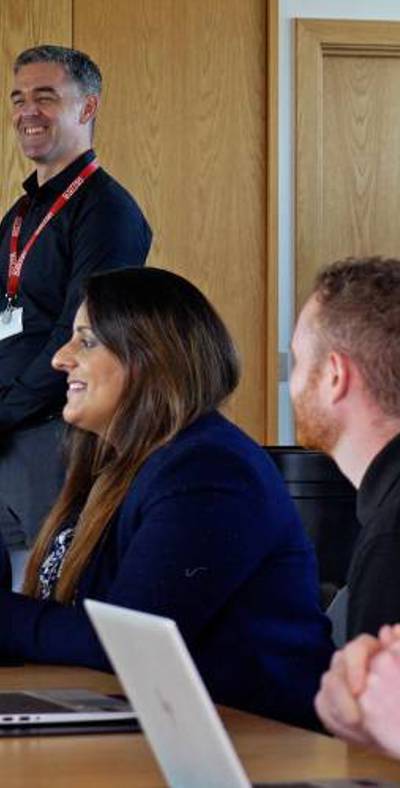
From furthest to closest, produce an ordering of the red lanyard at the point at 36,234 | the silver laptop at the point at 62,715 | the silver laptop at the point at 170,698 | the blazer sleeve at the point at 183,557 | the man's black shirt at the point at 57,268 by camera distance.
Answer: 1. the red lanyard at the point at 36,234
2. the man's black shirt at the point at 57,268
3. the blazer sleeve at the point at 183,557
4. the silver laptop at the point at 62,715
5. the silver laptop at the point at 170,698

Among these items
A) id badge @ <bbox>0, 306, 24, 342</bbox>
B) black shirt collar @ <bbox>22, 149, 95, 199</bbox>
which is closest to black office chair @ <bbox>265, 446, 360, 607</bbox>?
id badge @ <bbox>0, 306, 24, 342</bbox>

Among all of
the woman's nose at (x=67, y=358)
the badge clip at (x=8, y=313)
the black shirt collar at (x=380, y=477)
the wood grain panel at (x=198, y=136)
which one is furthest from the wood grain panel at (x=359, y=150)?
the black shirt collar at (x=380, y=477)

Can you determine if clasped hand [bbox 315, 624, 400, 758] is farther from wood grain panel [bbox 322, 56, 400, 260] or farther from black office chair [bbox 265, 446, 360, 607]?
wood grain panel [bbox 322, 56, 400, 260]

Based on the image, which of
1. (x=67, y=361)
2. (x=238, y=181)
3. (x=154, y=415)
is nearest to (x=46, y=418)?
(x=67, y=361)

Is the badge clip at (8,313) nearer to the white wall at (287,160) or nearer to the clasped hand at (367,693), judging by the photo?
the white wall at (287,160)

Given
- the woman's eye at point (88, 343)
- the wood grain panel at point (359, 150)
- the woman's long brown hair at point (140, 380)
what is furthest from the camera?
the wood grain panel at point (359, 150)

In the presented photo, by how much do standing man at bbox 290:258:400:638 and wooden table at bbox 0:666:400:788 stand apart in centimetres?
16

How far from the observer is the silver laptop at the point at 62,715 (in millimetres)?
1759

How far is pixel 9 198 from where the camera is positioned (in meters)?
5.45

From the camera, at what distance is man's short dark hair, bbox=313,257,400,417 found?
1.97 metres

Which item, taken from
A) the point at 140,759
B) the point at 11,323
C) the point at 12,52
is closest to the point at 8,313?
the point at 11,323

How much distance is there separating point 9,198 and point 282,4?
1085 millimetres

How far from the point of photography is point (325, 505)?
433 centimetres

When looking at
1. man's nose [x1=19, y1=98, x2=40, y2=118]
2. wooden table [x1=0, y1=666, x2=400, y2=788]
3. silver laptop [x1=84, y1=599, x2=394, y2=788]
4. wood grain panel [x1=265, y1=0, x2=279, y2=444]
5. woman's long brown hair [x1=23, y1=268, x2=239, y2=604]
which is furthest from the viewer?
wood grain panel [x1=265, y1=0, x2=279, y2=444]
